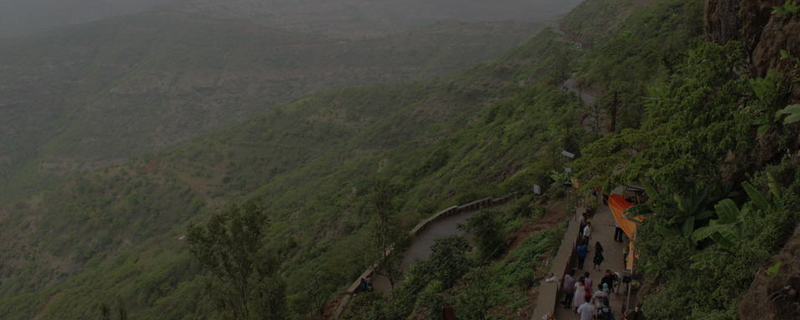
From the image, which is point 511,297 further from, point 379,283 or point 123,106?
point 123,106

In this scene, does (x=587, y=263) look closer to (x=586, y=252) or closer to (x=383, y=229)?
(x=586, y=252)

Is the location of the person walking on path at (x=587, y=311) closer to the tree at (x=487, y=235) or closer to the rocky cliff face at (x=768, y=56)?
the rocky cliff face at (x=768, y=56)

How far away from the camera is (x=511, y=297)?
1391 cm

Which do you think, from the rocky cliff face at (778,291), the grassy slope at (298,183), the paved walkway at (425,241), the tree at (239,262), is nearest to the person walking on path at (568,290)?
the rocky cliff face at (778,291)

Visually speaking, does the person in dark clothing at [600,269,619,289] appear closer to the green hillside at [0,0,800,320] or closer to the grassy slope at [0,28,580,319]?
the green hillside at [0,0,800,320]

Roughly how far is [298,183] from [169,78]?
A: 110440mm

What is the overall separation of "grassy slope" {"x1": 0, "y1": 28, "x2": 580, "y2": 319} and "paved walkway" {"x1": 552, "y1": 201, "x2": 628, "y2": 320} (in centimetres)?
610

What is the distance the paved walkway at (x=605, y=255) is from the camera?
39.8 ft

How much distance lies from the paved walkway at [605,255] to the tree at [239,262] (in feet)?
28.4

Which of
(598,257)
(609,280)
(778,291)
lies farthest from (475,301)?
(778,291)

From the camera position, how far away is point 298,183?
6144cm

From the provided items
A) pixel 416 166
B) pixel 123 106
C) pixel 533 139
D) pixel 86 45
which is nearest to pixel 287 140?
pixel 416 166

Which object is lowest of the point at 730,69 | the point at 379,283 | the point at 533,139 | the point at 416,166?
the point at 416,166

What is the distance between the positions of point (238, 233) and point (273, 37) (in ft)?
576
